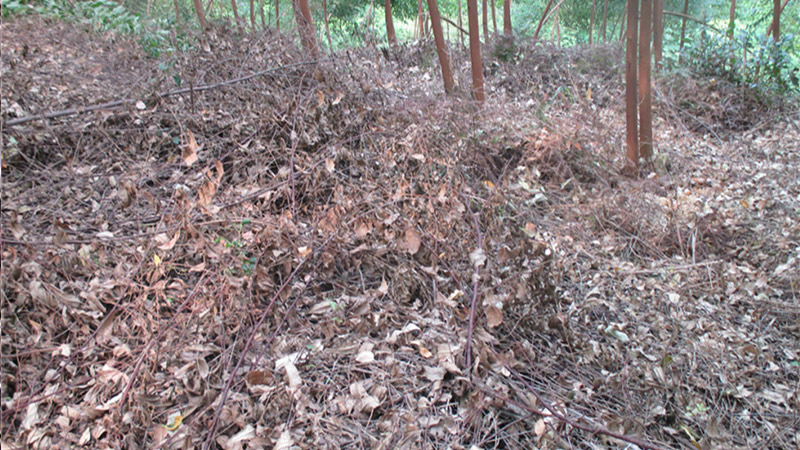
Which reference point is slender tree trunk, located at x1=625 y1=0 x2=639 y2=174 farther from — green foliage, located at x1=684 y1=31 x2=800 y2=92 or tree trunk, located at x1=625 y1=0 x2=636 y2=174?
green foliage, located at x1=684 y1=31 x2=800 y2=92

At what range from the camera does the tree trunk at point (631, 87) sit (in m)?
4.32

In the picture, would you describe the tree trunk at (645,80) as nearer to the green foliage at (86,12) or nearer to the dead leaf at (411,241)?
the dead leaf at (411,241)

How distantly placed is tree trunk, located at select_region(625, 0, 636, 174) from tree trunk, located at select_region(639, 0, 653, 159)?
0.22 ft

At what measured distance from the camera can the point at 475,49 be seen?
16.0ft

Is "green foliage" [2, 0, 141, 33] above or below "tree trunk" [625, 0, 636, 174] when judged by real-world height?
above

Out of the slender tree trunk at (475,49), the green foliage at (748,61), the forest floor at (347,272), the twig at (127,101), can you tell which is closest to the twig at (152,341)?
the forest floor at (347,272)

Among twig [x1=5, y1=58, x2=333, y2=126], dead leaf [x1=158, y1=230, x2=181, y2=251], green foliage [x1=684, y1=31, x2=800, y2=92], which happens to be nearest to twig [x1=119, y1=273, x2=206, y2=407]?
dead leaf [x1=158, y1=230, x2=181, y2=251]

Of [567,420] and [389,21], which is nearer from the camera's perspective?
[567,420]

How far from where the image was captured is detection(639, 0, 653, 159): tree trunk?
4305mm

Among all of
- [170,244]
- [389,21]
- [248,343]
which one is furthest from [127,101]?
[389,21]

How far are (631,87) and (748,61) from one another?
11.2 ft

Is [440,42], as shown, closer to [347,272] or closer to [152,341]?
[347,272]

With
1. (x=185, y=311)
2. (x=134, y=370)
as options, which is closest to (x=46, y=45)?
(x=185, y=311)

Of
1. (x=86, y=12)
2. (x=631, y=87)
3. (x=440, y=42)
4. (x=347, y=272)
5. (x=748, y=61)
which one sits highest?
(x=86, y=12)
